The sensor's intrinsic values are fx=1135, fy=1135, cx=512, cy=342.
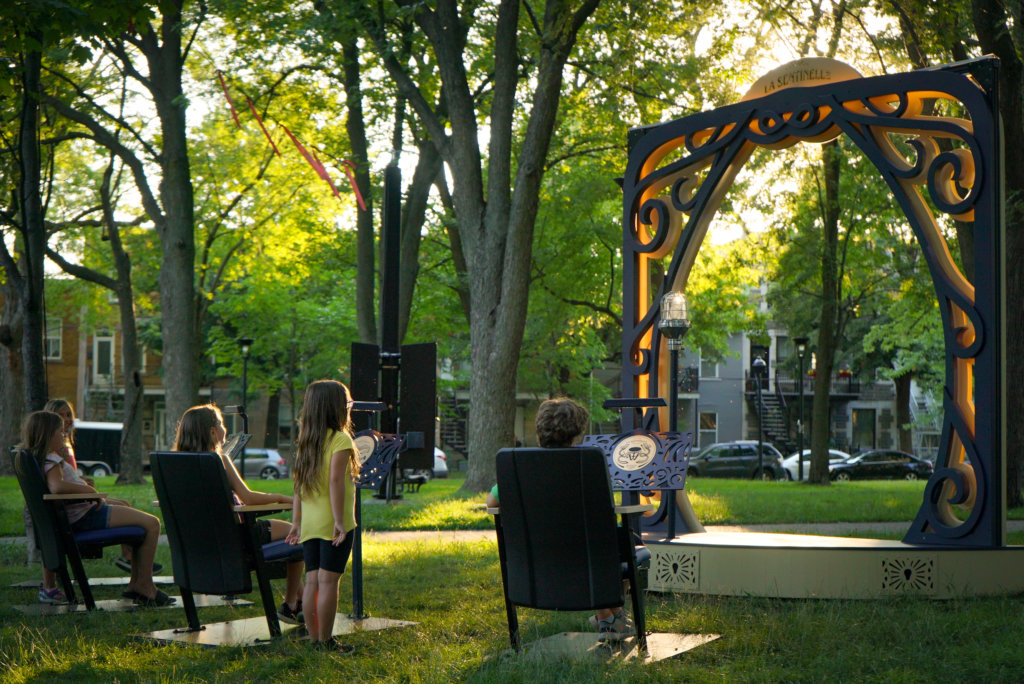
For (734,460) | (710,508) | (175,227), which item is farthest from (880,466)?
(175,227)

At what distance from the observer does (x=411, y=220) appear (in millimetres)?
22219

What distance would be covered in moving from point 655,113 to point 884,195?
695cm

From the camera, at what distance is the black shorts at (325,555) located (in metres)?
6.36

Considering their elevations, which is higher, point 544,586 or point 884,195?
point 884,195

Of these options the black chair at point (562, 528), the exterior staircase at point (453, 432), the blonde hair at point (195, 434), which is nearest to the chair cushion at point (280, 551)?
the blonde hair at point (195, 434)

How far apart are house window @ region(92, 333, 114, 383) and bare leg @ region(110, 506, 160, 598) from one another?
155 feet

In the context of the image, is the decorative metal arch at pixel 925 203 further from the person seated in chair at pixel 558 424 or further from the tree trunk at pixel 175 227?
the tree trunk at pixel 175 227

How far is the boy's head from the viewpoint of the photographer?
6082 millimetres

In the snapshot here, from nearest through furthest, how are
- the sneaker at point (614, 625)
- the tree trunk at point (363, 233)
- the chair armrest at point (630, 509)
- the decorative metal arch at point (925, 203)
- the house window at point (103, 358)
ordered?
the chair armrest at point (630, 509) → the sneaker at point (614, 625) → the decorative metal arch at point (925, 203) → the tree trunk at point (363, 233) → the house window at point (103, 358)

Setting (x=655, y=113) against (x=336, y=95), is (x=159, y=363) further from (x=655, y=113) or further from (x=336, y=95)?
(x=655, y=113)

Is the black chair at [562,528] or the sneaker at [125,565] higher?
the black chair at [562,528]

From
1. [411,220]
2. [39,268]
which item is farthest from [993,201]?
[411,220]

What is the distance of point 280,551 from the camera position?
7129 mm

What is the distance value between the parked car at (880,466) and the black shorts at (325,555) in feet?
110
